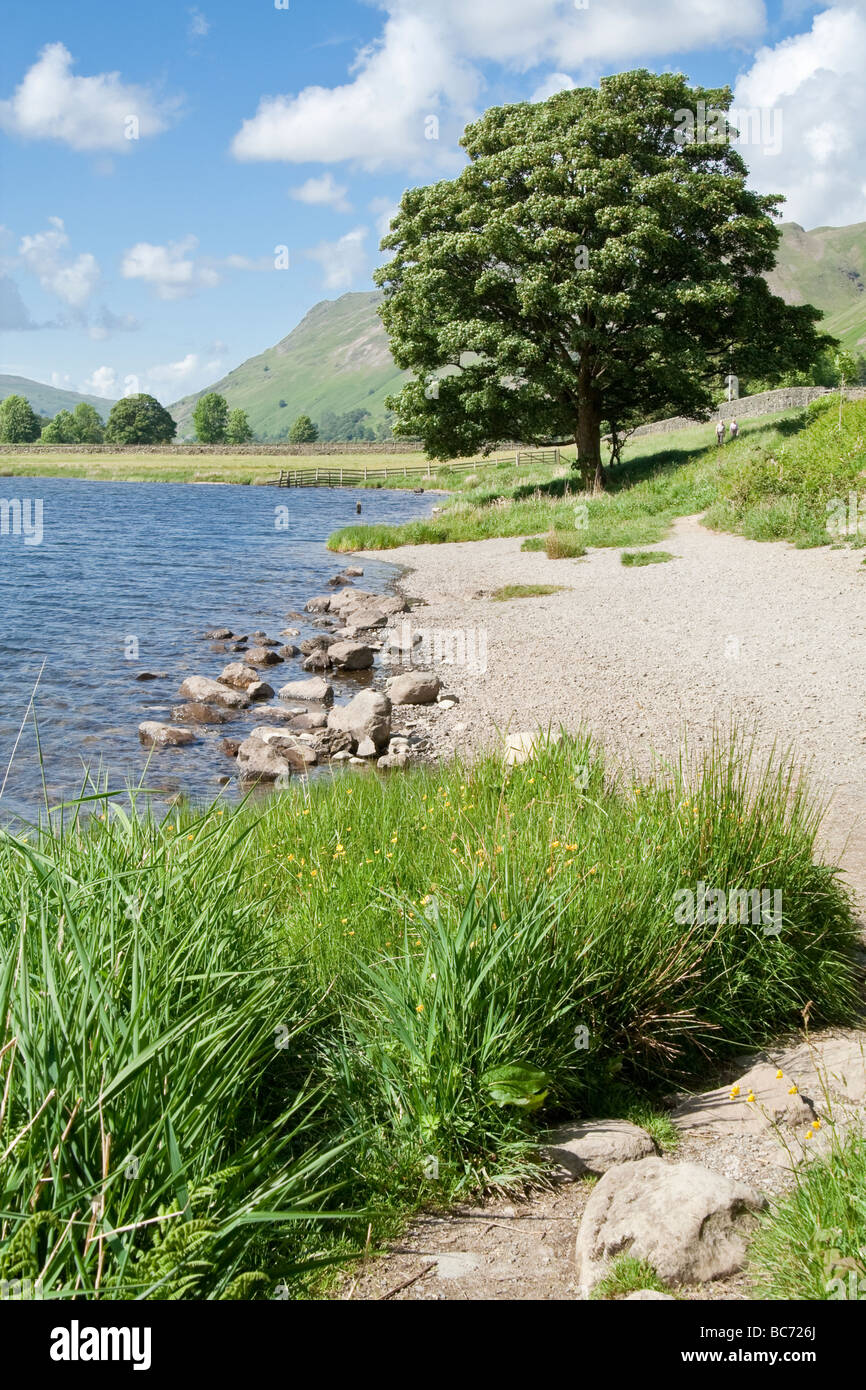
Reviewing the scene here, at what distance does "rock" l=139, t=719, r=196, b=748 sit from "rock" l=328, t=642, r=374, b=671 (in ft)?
16.6

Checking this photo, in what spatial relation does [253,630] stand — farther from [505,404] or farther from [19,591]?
[505,404]

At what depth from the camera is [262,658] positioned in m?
19.5

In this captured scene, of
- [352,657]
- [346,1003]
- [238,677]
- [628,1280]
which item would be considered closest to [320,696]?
[238,677]

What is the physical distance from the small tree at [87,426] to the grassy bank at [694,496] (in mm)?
130741

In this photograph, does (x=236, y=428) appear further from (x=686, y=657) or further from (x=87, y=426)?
(x=686, y=657)

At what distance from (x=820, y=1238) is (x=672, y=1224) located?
47 centimetres

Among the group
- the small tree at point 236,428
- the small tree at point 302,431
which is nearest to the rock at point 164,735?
the small tree at point 302,431

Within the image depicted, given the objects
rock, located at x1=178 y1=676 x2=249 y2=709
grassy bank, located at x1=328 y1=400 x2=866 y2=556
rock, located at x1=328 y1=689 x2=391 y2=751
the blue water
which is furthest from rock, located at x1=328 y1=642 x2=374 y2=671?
grassy bank, located at x1=328 y1=400 x2=866 y2=556

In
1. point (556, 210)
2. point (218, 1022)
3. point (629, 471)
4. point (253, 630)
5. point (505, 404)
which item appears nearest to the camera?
point (218, 1022)

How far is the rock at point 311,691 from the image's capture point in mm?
16281

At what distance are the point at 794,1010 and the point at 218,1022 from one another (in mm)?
3198

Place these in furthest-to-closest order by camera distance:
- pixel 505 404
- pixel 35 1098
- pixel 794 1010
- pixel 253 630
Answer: pixel 505 404 → pixel 253 630 → pixel 794 1010 → pixel 35 1098
